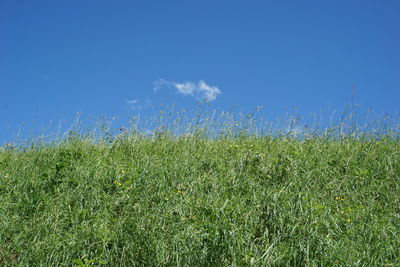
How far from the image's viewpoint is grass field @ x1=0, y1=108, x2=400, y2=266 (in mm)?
4707

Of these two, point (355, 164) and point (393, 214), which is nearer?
point (393, 214)

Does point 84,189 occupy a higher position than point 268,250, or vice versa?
point 84,189

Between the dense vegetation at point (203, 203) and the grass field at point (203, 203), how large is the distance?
0.06ft

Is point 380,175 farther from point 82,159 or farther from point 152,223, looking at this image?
point 82,159

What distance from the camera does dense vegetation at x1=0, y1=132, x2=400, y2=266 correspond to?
15.5 ft

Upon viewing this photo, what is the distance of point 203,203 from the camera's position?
5.88m

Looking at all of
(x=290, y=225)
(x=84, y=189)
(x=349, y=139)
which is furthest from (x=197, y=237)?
(x=349, y=139)

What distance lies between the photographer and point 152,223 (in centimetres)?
535

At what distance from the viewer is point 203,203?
588cm

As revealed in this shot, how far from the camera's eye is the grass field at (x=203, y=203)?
4.71 meters

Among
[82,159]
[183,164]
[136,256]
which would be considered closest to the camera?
[136,256]

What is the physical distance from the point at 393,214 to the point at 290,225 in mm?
1930

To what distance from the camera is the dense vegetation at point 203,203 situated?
4711 mm

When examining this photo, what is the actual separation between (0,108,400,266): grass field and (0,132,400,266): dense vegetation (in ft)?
0.06
